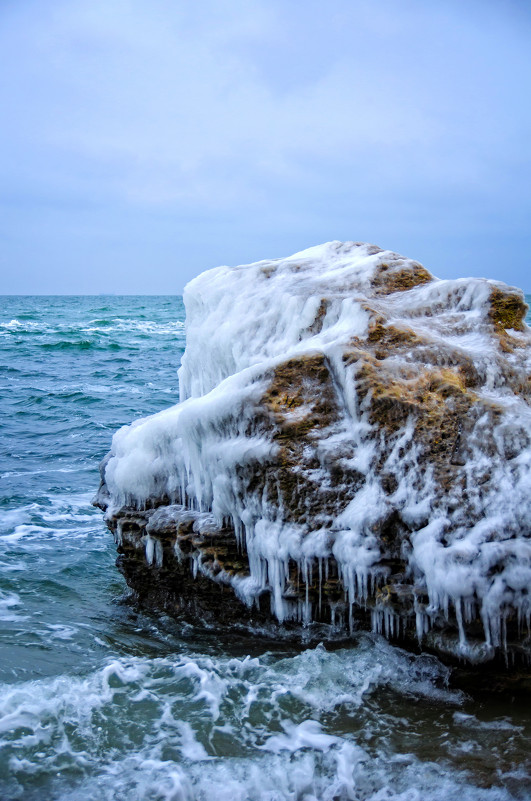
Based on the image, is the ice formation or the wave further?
the ice formation

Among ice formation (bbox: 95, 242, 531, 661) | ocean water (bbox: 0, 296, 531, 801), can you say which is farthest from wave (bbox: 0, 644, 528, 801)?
ice formation (bbox: 95, 242, 531, 661)

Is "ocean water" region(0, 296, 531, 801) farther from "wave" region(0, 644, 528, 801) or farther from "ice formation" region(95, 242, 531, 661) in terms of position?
"ice formation" region(95, 242, 531, 661)

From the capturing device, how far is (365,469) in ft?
15.3

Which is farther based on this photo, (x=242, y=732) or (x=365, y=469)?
(x=365, y=469)

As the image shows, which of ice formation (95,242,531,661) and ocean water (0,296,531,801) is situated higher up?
ice formation (95,242,531,661)

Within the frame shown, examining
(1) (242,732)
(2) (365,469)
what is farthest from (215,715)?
(2) (365,469)

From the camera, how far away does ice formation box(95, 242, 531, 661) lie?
13.9 feet

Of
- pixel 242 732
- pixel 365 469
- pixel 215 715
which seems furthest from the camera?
pixel 365 469

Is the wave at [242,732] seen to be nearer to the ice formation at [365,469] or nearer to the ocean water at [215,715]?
the ocean water at [215,715]

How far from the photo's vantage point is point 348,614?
187 inches

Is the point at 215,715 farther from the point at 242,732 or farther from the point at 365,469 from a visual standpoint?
the point at 365,469

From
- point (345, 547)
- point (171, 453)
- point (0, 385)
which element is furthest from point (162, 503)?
point (0, 385)

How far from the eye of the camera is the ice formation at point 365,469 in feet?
13.9

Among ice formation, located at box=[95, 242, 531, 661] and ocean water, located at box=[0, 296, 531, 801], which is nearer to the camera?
ocean water, located at box=[0, 296, 531, 801]
